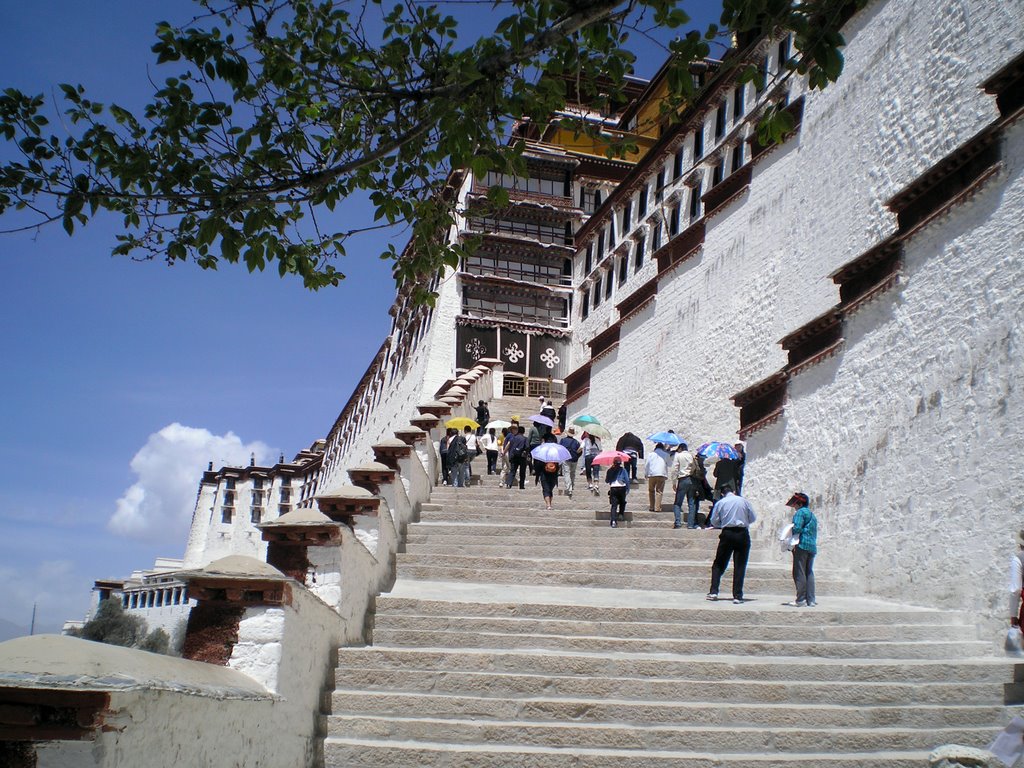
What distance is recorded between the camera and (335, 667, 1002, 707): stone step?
22.2 ft

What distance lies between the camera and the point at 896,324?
1040cm

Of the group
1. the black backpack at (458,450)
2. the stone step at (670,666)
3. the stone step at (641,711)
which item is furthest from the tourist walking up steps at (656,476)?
the stone step at (641,711)

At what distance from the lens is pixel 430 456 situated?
1523 cm

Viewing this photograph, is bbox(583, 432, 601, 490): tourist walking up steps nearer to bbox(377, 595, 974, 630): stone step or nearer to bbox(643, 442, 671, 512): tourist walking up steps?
bbox(643, 442, 671, 512): tourist walking up steps

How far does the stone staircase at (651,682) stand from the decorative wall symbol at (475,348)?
2678 centimetres

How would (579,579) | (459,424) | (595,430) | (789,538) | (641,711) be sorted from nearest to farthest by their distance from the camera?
(641,711) → (789,538) → (579,579) → (459,424) → (595,430)

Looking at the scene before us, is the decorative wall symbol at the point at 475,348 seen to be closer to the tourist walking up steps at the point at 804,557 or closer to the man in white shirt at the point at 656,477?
the man in white shirt at the point at 656,477

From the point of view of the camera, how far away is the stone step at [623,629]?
779cm

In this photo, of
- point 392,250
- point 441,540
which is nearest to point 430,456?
point 441,540

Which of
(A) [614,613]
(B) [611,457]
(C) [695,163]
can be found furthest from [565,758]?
(C) [695,163]

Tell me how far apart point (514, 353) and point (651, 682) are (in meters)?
29.6

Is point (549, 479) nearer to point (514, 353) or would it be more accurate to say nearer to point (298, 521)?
point (298, 521)

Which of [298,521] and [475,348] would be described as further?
[475,348]

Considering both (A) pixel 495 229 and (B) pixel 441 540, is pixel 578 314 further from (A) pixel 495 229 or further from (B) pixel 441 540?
(B) pixel 441 540
